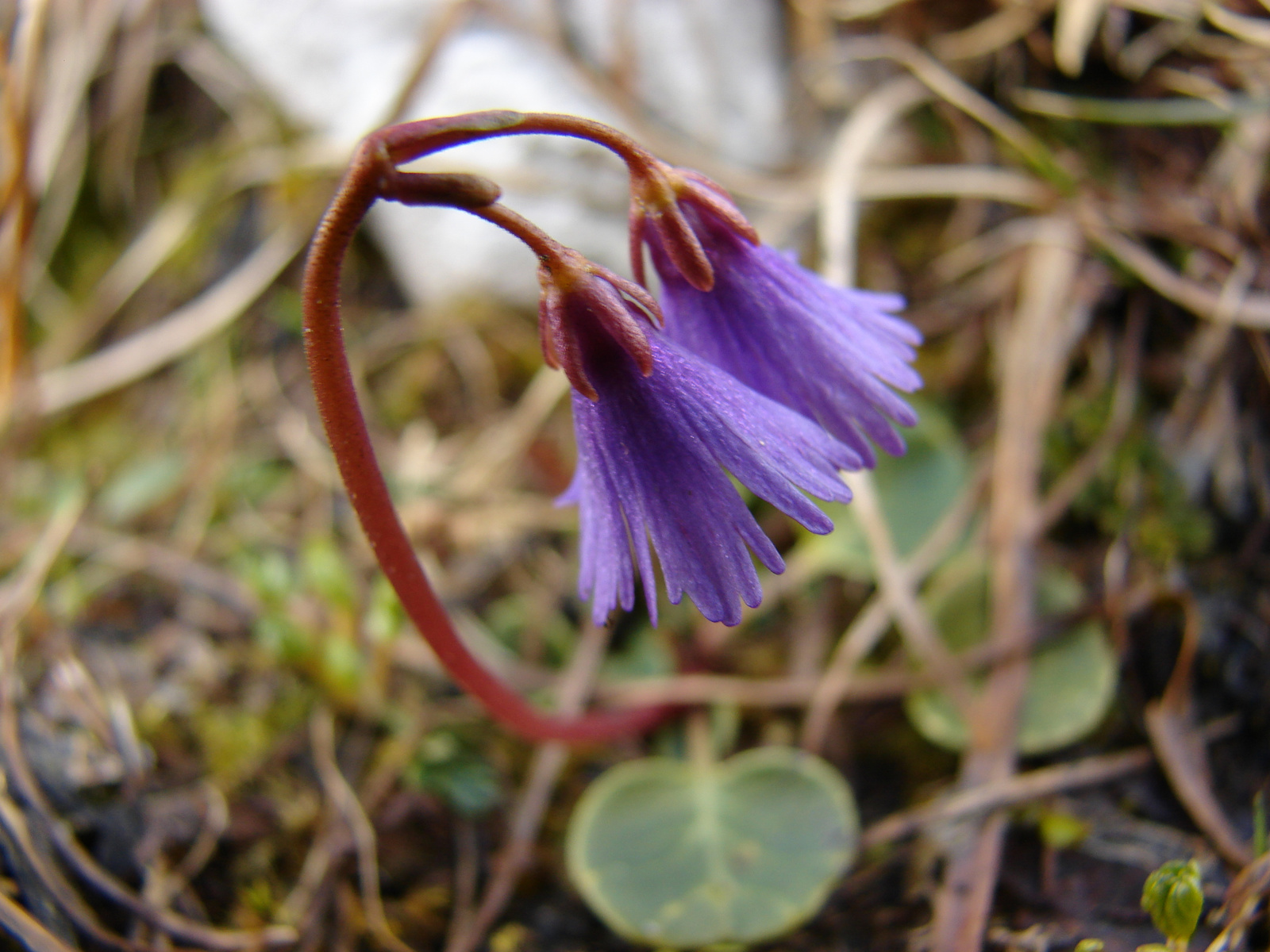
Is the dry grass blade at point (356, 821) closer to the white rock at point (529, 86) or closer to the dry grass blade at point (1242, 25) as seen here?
the white rock at point (529, 86)

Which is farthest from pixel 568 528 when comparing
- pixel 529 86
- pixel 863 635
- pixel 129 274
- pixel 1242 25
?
pixel 1242 25

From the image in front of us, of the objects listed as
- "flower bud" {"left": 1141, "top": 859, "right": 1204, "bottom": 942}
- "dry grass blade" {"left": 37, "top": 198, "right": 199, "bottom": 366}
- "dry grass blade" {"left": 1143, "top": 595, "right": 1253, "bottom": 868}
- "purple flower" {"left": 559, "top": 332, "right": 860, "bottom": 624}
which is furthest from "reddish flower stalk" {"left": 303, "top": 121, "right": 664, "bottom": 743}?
"dry grass blade" {"left": 37, "top": 198, "right": 199, "bottom": 366}

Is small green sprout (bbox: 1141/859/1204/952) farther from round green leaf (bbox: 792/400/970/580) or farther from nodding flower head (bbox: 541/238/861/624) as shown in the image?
round green leaf (bbox: 792/400/970/580)

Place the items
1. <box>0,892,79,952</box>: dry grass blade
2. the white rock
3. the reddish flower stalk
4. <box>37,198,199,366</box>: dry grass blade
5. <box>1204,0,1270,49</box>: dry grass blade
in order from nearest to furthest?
the reddish flower stalk
<box>0,892,79,952</box>: dry grass blade
<box>1204,0,1270,49</box>: dry grass blade
the white rock
<box>37,198,199,366</box>: dry grass blade

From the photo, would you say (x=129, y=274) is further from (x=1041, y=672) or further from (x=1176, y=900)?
(x=1176, y=900)

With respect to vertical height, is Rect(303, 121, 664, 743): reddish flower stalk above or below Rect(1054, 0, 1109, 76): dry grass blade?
below

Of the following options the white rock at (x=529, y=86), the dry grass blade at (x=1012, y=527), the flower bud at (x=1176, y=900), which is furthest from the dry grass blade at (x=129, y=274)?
the flower bud at (x=1176, y=900)

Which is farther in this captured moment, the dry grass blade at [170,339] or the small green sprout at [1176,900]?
the dry grass blade at [170,339]
